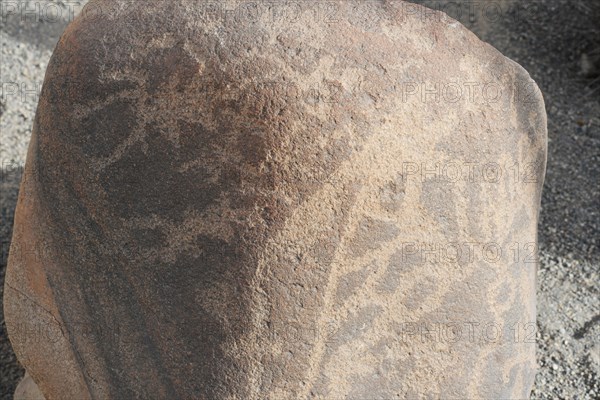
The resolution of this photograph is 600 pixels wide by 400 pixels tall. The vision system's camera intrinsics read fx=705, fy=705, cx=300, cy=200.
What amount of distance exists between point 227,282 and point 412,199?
0.99 ft

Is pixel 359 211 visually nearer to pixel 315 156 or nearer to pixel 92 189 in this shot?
pixel 315 156

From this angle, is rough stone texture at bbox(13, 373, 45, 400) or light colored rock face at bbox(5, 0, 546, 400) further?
rough stone texture at bbox(13, 373, 45, 400)

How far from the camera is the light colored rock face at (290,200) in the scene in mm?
1031

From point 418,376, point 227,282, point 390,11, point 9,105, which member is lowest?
point 9,105

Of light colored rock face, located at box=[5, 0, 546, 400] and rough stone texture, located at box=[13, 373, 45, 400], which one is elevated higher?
light colored rock face, located at box=[5, 0, 546, 400]

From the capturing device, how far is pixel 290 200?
1027mm

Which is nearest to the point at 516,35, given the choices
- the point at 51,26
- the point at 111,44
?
the point at 51,26

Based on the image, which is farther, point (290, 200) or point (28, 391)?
point (28, 391)

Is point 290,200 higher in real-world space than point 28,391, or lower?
higher

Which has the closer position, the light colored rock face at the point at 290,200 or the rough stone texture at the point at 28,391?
the light colored rock face at the point at 290,200

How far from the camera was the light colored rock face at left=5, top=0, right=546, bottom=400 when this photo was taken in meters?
1.03

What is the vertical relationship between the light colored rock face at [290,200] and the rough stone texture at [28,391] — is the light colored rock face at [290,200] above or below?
above

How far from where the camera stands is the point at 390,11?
1.12 meters

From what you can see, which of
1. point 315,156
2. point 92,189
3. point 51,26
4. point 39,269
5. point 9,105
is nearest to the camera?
point 315,156
